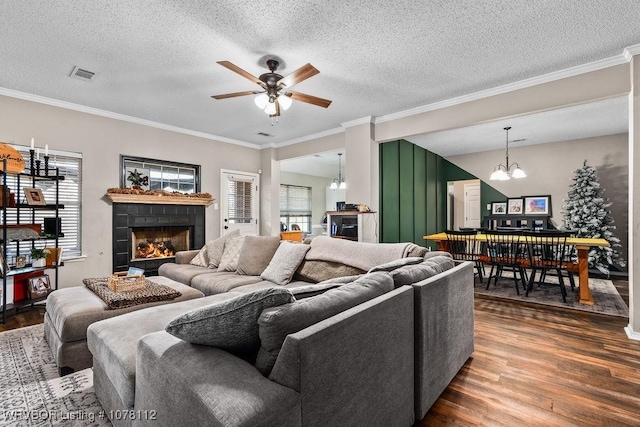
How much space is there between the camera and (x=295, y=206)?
383 inches

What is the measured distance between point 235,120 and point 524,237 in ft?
15.3

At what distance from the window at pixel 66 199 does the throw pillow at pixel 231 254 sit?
7.63 ft


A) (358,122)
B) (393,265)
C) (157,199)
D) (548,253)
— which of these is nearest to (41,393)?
(393,265)

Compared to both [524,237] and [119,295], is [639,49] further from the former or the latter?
[119,295]

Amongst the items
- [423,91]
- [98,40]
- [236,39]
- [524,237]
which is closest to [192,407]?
[236,39]

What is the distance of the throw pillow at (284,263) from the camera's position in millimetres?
3107

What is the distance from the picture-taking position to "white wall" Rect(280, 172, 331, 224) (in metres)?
9.72

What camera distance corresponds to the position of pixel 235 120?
5113 millimetres

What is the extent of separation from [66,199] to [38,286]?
1.23 meters

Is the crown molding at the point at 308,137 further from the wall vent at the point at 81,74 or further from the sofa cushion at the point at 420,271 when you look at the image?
the sofa cushion at the point at 420,271

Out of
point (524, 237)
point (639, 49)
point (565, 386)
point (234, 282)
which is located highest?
point (639, 49)

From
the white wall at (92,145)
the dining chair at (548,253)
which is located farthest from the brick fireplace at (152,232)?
the dining chair at (548,253)

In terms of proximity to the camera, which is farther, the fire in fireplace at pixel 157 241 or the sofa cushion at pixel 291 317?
the fire in fireplace at pixel 157 241

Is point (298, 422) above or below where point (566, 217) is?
below
